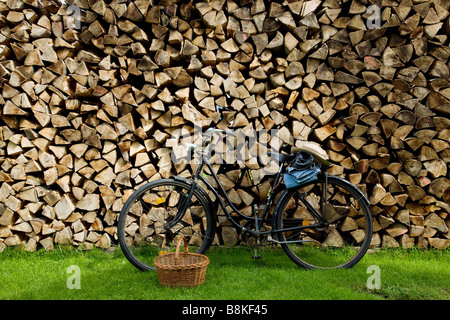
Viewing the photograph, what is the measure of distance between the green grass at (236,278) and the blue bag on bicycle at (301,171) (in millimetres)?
673

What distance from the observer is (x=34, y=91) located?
2.73 m

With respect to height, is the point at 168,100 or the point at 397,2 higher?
the point at 397,2

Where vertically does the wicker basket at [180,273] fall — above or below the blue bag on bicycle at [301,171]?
below

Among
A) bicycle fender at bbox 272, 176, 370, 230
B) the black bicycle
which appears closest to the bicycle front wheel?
the black bicycle

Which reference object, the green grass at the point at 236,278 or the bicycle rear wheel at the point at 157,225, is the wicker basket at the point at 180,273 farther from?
the bicycle rear wheel at the point at 157,225

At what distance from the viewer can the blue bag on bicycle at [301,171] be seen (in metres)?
2.29

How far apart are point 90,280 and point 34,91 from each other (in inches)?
68.6

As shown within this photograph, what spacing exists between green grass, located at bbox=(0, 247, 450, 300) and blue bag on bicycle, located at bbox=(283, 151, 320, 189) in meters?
0.67

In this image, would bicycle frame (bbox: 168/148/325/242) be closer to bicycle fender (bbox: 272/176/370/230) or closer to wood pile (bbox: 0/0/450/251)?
bicycle fender (bbox: 272/176/370/230)

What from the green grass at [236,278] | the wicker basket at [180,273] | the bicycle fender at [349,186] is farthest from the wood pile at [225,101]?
the wicker basket at [180,273]

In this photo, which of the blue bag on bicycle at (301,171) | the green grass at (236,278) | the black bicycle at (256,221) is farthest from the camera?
the black bicycle at (256,221)

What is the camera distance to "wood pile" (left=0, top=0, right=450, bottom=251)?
265 cm
